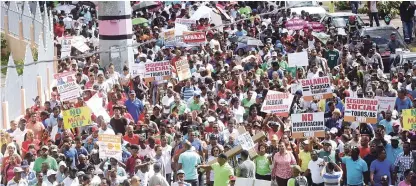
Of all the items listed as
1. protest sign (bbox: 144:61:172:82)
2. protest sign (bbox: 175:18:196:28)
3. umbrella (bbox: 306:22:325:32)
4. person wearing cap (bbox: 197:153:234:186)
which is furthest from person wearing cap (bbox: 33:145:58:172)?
umbrella (bbox: 306:22:325:32)

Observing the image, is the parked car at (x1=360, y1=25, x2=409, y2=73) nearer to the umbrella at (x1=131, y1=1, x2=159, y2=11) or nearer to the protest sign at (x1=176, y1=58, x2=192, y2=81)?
the protest sign at (x1=176, y1=58, x2=192, y2=81)

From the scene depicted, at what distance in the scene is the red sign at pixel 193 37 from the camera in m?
32.1

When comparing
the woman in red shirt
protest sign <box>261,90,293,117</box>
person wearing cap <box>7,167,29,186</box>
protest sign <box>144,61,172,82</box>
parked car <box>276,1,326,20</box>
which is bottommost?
person wearing cap <box>7,167,29,186</box>

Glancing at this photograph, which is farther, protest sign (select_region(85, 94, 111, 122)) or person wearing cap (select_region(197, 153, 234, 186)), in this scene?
protest sign (select_region(85, 94, 111, 122))

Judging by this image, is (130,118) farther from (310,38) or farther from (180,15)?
(180,15)

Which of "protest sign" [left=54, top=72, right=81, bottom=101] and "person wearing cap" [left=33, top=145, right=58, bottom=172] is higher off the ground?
"protest sign" [left=54, top=72, right=81, bottom=101]

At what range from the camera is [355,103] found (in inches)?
899

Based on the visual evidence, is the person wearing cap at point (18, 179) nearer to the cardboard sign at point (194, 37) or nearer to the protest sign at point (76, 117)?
the protest sign at point (76, 117)

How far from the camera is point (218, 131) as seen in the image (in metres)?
22.4

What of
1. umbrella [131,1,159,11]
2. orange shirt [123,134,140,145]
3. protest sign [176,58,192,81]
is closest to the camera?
orange shirt [123,134,140,145]

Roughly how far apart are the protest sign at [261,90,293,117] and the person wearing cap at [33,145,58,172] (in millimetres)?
4438

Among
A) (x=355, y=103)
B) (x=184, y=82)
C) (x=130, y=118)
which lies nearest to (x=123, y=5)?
(x=184, y=82)

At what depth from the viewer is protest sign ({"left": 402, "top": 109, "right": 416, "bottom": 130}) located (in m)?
21.6

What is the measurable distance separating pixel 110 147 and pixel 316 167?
318 cm
